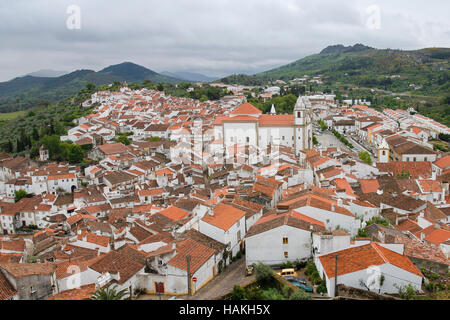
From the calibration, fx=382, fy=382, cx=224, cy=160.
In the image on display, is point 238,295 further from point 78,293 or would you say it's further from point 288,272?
point 78,293

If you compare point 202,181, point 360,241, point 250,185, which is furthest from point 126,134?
point 360,241

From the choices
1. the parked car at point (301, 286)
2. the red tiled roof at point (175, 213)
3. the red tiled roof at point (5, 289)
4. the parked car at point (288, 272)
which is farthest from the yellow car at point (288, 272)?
the red tiled roof at point (175, 213)

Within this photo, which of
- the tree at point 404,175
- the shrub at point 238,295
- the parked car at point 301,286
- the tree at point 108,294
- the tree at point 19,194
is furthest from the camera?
the tree at point 19,194

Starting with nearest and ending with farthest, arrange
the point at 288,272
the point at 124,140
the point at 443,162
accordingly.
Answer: the point at 288,272, the point at 443,162, the point at 124,140

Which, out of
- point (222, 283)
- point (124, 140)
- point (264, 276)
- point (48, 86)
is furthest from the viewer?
point (48, 86)

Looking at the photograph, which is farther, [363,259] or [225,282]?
[225,282]

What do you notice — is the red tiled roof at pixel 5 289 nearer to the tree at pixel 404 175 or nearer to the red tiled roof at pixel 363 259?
the red tiled roof at pixel 363 259

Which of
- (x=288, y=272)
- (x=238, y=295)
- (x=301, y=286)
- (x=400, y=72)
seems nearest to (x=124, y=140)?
(x=288, y=272)

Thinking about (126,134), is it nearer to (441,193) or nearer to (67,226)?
(67,226)

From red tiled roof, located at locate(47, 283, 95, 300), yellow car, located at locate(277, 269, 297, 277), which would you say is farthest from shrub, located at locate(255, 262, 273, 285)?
red tiled roof, located at locate(47, 283, 95, 300)
